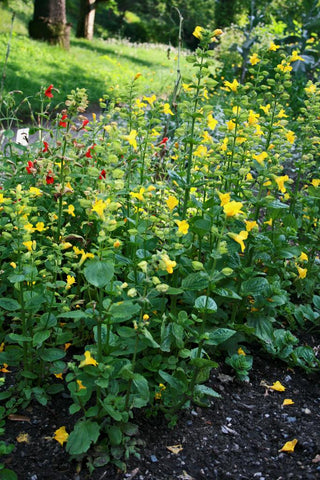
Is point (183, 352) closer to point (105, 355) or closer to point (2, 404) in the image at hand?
point (105, 355)

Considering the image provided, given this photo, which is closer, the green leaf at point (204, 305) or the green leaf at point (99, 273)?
the green leaf at point (99, 273)

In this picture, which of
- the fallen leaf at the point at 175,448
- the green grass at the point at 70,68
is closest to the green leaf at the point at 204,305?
the fallen leaf at the point at 175,448

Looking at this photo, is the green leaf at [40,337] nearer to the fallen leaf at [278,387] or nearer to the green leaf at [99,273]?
the green leaf at [99,273]

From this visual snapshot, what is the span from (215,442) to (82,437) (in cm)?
58

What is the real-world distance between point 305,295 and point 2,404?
1.83 meters

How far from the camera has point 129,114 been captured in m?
2.40

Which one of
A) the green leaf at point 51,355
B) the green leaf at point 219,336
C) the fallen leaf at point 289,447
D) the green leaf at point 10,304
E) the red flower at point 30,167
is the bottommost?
the fallen leaf at point 289,447

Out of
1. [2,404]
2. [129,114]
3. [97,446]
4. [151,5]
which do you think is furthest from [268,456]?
[151,5]

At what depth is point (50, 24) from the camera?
419 inches

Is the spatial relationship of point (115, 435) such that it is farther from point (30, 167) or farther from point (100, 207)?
point (30, 167)

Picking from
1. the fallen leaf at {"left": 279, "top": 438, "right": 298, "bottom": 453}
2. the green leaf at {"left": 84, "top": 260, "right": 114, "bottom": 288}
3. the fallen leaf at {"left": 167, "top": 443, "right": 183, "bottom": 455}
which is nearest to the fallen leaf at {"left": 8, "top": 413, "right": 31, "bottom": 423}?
the fallen leaf at {"left": 167, "top": 443, "right": 183, "bottom": 455}

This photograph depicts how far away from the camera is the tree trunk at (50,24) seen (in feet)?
33.9

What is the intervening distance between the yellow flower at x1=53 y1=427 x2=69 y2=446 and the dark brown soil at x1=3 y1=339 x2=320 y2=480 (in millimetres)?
29

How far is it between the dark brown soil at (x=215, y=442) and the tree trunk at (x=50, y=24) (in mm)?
10040
